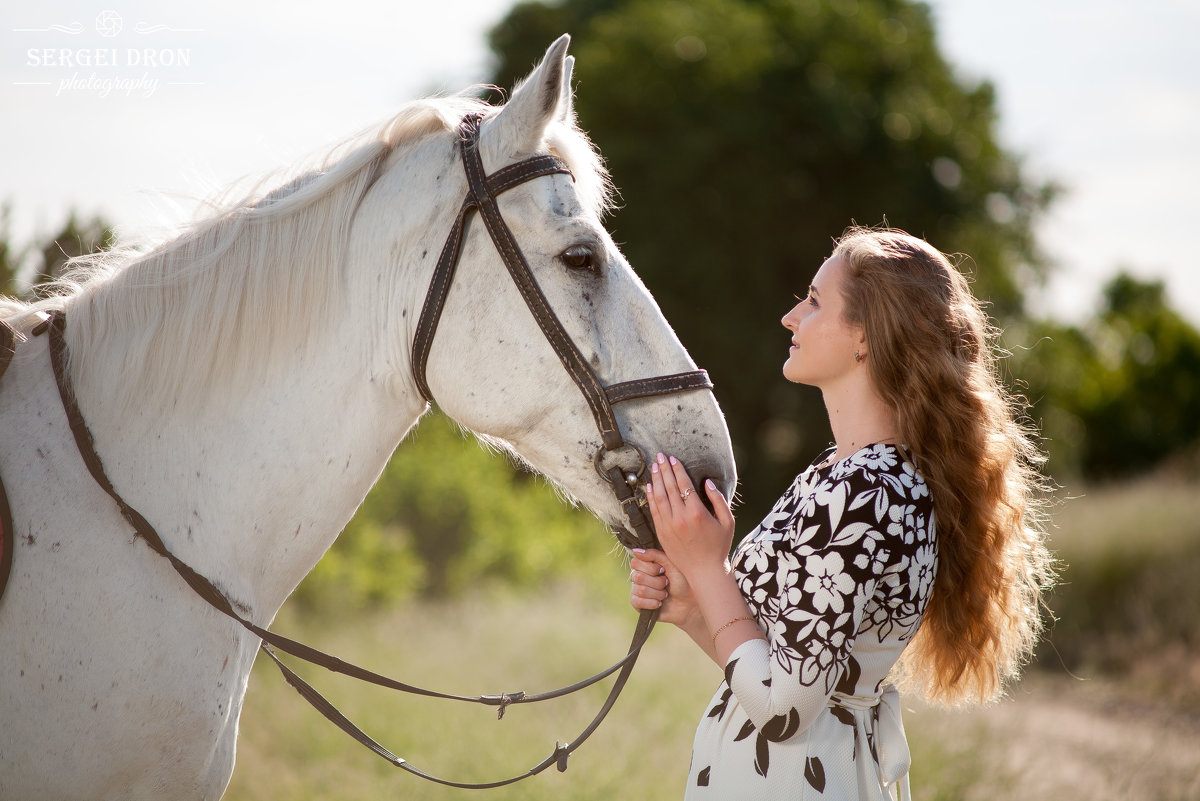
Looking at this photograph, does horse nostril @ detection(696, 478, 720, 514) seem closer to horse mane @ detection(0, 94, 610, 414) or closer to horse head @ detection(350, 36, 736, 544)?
horse head @ detection(350, 36, 736, 544)

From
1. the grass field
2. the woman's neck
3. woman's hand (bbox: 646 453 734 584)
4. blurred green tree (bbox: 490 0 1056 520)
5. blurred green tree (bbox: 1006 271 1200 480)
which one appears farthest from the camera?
blurred green tree (bbox: 1006 271 1200 480)

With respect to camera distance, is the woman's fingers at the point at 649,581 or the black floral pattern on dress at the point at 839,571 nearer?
the black floral pattern on dress at the point at 839,571

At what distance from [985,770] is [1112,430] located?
814 inches

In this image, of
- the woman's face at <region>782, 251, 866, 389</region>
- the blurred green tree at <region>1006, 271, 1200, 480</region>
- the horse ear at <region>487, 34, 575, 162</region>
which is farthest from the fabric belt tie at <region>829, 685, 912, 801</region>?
the blurred green tree at <region>1006, 271, 1200, 480</region>

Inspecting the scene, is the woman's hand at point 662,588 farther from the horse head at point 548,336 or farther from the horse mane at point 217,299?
the horse mane at point 217,299

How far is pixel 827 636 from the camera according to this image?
1728 mm


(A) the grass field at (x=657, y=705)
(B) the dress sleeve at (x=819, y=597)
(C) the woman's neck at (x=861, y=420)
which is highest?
(C) the woman's neck at (x=861, y=420)

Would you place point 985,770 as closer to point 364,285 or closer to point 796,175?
point 364,285

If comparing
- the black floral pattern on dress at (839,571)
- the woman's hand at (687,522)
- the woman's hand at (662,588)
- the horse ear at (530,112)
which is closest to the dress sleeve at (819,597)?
the black floral pattern on dress at (839,571)

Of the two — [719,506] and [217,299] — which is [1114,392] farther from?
[217,299]

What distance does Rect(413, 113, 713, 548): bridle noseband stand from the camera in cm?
199

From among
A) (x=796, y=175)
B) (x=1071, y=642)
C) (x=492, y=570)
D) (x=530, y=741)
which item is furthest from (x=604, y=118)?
(x=530, y=741)

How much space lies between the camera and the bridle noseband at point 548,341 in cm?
199

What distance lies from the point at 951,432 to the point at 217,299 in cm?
171
